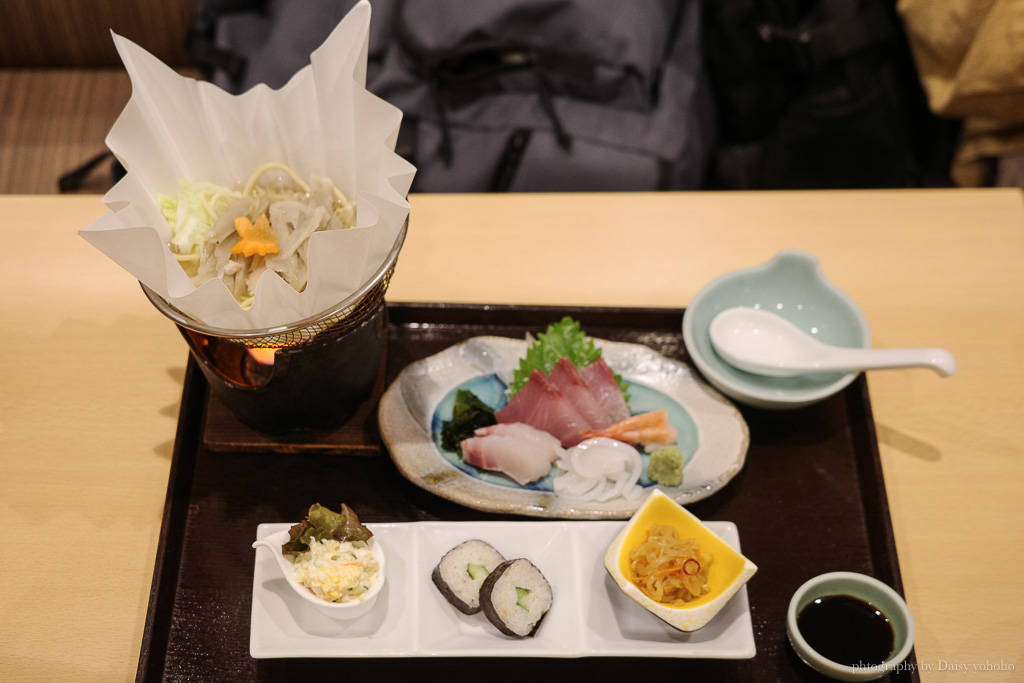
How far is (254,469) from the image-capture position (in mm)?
1657

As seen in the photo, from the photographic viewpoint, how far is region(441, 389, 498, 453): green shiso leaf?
166cm

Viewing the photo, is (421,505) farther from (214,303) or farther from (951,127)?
(951,127)

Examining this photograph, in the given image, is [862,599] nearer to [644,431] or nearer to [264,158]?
[644,431]

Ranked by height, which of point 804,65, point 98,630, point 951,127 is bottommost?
point 98,630

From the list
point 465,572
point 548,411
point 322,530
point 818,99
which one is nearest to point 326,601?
point 322,530

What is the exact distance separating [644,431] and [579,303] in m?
0.42

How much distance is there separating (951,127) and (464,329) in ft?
6.44

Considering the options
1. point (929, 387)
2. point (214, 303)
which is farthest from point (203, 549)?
point (929, 387)

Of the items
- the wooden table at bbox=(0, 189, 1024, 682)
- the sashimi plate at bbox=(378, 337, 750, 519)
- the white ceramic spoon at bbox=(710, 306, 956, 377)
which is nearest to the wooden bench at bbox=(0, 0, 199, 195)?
the wooden table at bbox=(0, 189, 1024, 682)

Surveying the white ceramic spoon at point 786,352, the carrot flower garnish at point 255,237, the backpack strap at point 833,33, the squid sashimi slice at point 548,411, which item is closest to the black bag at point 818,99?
the backpack strap at point 833,33

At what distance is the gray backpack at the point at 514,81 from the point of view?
2176 millimetres

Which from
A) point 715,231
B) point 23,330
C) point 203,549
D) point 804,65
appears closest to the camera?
point 203,549

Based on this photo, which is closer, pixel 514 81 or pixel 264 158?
pixel 264 158

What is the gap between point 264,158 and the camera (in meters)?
1.65
